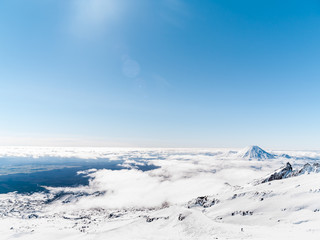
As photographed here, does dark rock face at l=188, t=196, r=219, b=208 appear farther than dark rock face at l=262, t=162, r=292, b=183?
No

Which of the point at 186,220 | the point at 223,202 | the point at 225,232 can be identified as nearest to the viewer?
the point at 225,232

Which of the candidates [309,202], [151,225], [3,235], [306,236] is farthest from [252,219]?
[3,235]

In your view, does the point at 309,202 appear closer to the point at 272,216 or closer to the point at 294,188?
the point at 272,216

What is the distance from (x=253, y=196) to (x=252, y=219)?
2918 centimetres

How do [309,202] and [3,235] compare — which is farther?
[3,235]

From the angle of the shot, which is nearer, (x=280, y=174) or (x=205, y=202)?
(x=205, y=202)

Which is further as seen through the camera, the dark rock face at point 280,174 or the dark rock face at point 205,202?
the dark rock face at point 280,174

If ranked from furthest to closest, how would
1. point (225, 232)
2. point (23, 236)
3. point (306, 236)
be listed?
1. point (23, 236)
2. point (225, 232)
3. point (306, 236)

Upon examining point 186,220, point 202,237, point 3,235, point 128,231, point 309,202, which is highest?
point 309,202

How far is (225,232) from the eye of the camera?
6356 cm

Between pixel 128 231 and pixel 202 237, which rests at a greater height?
pixel 202 237

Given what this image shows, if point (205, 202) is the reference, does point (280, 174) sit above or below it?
above

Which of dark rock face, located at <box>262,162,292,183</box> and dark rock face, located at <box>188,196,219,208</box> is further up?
dark rock face, located at <box>262,162,292,183</box>

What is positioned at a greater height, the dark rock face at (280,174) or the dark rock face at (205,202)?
the dark rock face at (280,174)
